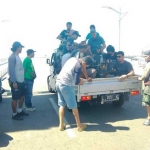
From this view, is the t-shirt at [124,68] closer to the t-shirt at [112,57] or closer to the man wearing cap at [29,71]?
the t-shirt at [112,57]

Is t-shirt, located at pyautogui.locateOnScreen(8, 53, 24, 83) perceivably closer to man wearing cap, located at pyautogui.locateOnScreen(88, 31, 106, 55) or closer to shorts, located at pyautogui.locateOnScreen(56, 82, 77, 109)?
shorts, located at pyautogui.locateOnScreen(56, 82, 77, 109)

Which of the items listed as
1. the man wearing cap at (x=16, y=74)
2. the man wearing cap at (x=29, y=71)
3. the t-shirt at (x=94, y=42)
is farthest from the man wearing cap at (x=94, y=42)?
the man wearing cap at (x=16, y=74)

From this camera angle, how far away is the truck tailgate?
5555 millimetres

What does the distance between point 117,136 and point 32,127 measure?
2.13 m

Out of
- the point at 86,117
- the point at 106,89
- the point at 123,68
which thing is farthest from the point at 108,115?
the point at 123,68

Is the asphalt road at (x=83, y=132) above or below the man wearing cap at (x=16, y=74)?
below

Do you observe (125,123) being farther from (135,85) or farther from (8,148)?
(8,148)

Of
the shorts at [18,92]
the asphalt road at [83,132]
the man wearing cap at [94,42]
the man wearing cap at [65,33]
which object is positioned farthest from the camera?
the man wearing cap at [65,33]

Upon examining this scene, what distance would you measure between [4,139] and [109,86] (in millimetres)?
2868

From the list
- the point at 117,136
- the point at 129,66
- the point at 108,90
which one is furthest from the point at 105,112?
the point at 117,136

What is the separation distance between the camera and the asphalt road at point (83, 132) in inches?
170

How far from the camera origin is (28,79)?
22.7 ft

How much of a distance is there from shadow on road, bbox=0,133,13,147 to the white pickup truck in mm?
1852

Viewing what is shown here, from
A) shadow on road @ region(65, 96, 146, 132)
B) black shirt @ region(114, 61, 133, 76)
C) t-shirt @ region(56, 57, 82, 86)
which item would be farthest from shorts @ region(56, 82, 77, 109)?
black shirt @ region(114, 61, 133, 76)
